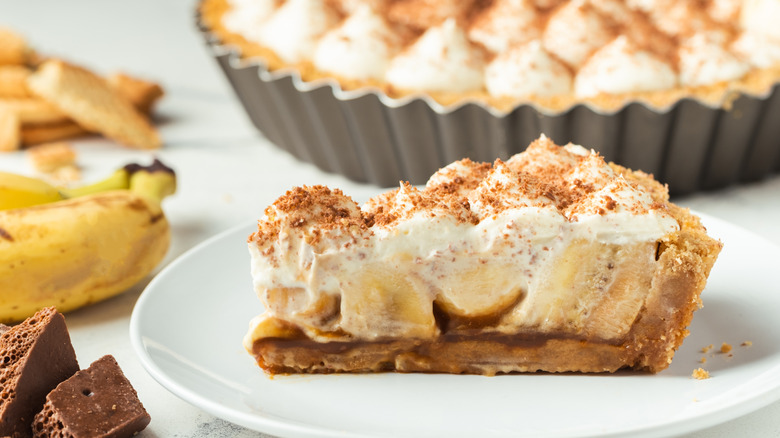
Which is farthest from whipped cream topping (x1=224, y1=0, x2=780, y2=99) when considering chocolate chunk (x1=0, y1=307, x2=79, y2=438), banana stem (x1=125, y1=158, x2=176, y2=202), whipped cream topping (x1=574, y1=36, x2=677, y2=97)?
chocolate chunk (x1=0, y1=307, x2=79, y2=438)

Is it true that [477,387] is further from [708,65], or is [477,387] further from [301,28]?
[301,28]

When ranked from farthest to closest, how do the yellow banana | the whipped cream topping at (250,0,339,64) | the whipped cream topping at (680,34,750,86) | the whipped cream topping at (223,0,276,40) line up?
the whipped cream topping at (223,0,276,40)
the whipped cream topping at (250,0,339,64)
the whipped cream topping at (680,34,750,86)
the yellow banana

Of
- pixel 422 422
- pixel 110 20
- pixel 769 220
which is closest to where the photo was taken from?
pixel 422 422

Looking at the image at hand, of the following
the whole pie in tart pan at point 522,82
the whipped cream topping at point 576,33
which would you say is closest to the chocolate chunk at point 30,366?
the whole pie in tart pan at point 522,82

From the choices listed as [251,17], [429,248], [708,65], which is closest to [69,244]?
[429,248]

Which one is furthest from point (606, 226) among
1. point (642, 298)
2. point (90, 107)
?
point (90, 107)

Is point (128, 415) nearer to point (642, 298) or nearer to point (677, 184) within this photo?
point (642, 298)

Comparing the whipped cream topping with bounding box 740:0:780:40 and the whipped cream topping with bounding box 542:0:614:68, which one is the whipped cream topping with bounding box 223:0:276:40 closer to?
the whipped cream topping with bounding box 542:0:614:68
